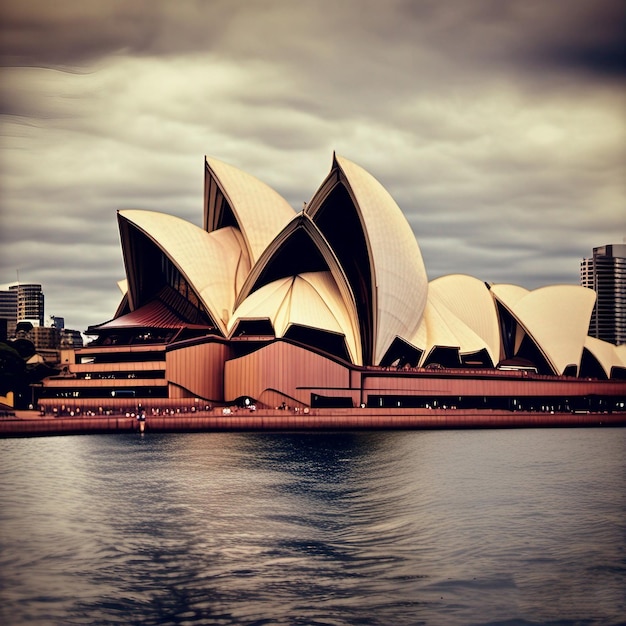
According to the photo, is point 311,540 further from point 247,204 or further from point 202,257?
point 247,204

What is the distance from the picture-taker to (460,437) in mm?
62000

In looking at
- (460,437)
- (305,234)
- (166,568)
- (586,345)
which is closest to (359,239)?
(305,234)

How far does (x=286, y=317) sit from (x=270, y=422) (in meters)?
10.9

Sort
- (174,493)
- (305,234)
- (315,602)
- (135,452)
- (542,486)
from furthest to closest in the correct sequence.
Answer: (305,234), (135,452), (542,486), (174,493), (315,602)

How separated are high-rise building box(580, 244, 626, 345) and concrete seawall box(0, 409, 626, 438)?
12185cm

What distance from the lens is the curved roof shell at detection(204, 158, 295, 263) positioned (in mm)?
79188

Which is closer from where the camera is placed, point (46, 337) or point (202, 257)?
point (202, 257)

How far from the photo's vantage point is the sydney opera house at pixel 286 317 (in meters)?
72.6

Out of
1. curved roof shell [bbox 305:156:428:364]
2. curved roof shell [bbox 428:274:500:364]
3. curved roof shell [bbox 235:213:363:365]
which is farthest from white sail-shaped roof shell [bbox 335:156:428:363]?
curved roof shell [bbox 428:274:500:364]

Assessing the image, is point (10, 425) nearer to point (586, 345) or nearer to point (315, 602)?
point (315, 602)

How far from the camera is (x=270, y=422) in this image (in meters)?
66.4

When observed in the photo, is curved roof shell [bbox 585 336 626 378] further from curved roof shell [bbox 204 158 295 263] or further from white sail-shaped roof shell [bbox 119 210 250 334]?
white sail-shaped roof shell [bbox 119 210 250 334]

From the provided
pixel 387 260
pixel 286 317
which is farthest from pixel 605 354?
pixel 286 317

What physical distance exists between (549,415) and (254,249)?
29779 mm
